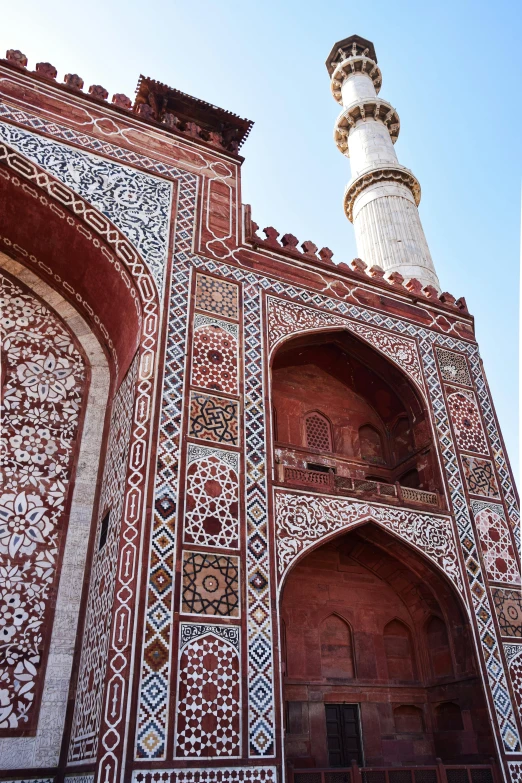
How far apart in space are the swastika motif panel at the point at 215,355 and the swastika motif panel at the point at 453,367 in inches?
119

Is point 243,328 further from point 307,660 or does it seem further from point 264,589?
point 307,660

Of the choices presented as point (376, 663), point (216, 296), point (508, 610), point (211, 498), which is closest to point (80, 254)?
point (216, 296)

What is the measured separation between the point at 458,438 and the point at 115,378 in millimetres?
4083

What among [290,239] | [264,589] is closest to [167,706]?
[264,589]

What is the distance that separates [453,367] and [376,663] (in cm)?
381

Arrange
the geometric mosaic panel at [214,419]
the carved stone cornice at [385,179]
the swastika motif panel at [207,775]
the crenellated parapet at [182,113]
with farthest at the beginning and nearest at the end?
the carved stone cornice at [385,179] → the crenellated parapet at [182,113] → the geometric mosaic panel at [214,419] → the swastika motif panel at [207,775]

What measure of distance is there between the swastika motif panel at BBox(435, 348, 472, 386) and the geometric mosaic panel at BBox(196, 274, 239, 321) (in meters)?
2.97

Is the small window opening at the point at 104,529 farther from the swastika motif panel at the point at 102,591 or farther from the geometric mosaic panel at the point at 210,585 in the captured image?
the geometric mosaic panel at the point at 210,585

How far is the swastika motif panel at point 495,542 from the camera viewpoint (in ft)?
21.9

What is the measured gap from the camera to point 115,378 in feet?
22.4

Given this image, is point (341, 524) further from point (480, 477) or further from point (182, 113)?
point (182, 113)

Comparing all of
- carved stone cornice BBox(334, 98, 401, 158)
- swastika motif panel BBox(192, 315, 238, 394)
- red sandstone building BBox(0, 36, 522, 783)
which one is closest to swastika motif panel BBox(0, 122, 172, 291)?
red sandstone building BBox(0, 36, 522, 783)

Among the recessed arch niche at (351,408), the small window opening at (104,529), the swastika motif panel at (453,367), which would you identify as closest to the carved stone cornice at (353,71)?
the swastika motif panel at (453,367)

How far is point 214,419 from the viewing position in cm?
605
